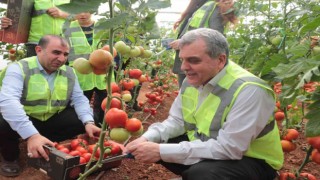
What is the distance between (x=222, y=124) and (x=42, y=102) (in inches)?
59.0

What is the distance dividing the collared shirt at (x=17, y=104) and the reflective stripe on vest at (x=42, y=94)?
44 mm

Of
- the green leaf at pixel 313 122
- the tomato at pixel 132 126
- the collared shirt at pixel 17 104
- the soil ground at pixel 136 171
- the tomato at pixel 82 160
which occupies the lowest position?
the soil ground at pixel 136 171

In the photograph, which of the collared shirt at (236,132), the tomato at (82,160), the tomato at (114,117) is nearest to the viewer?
the tomato at (114,117)

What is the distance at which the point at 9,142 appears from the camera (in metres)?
2.58

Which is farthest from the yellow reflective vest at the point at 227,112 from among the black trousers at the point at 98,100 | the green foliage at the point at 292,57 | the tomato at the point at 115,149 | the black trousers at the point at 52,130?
the black trousers at the point at 98,100

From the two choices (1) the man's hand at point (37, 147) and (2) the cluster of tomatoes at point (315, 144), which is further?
(1) the man's hand at point (37, 147)

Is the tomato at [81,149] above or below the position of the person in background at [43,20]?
below

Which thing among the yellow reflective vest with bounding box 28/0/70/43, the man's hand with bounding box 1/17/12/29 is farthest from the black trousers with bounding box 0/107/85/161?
the man's hand with bounding box 1/17/12/29

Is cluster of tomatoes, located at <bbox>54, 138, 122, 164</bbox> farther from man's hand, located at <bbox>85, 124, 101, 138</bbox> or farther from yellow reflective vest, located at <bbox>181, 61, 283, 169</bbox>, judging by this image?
yellow reflective vest, located at <bbox>181, 61, 283, 169</bbox>

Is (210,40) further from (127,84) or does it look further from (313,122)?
(127,84)

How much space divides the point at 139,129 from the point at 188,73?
18.9 inches

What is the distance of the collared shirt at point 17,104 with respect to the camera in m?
2.29

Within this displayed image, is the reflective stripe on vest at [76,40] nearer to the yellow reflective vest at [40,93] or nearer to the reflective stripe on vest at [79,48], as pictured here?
the reflective stripe on vest at [79,48]

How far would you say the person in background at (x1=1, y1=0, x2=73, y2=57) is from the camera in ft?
10.2
